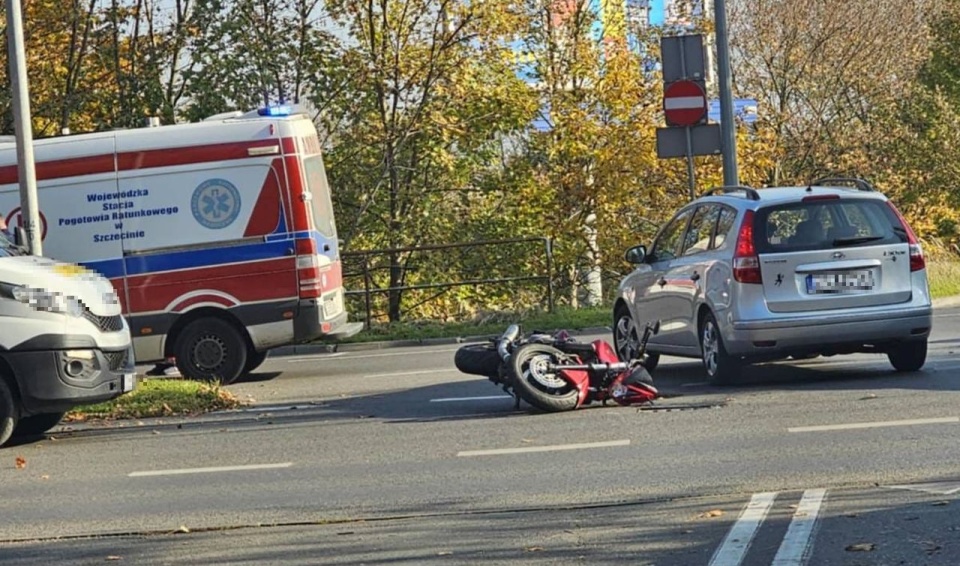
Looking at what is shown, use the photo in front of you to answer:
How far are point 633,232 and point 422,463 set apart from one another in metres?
19.8

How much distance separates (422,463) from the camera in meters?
9.45

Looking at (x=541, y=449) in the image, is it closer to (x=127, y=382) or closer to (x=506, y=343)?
(x=506, y=343)

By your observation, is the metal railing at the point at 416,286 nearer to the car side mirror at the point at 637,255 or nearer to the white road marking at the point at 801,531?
the car side mirror at the point at 637,255

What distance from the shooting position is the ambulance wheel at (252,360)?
1603cm

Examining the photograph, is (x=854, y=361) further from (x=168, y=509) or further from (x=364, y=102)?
(x=364, y=102)

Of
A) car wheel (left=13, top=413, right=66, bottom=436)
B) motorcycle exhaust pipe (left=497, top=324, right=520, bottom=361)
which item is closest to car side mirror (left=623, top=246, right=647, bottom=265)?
motorcycle exhaust pipe (left=497, top=324, right=520, bottom=361)

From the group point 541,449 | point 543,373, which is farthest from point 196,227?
point 541,449

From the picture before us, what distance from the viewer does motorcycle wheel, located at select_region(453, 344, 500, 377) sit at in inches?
458

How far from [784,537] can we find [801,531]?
0.14m

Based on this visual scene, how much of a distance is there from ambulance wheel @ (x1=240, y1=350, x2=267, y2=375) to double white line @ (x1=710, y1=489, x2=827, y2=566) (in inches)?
360

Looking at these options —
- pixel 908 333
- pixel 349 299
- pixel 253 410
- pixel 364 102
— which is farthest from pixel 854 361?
pixel 364 102

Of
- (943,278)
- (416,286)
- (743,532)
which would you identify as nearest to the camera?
(743,532)

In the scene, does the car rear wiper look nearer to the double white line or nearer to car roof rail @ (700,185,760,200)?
car roof rail @ (700,185,760,200)

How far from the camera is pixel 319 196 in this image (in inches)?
632
